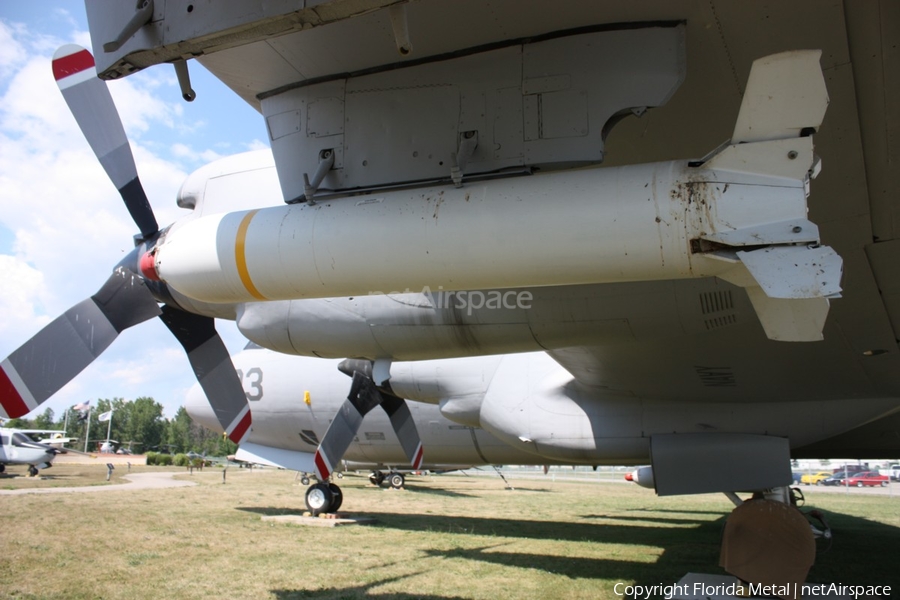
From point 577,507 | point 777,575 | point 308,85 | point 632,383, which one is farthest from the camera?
point 577,507

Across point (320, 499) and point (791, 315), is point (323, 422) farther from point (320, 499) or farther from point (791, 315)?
point (791, 315)

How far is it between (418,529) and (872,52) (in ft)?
34.0

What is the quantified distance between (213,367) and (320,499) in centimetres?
728

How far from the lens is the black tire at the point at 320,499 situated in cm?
1263

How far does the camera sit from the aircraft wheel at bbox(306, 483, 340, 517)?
12.6 meters

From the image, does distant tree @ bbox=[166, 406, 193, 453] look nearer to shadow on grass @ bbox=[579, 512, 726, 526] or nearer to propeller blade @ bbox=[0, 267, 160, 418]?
shadow on grass @ bbox=[579, 512, 726, 526]

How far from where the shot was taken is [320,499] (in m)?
12.7

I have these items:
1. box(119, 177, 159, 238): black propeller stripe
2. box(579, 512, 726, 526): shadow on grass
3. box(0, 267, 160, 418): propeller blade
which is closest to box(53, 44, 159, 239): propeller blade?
box(119, 177, 159, 238): black propeller stripe

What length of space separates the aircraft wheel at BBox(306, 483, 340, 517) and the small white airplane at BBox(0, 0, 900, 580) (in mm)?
8103

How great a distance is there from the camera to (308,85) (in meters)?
3.72

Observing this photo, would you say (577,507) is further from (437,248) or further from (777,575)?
(437,248)

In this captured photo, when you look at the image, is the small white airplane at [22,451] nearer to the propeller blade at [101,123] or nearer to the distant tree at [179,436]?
the propeller blade at [101,123]

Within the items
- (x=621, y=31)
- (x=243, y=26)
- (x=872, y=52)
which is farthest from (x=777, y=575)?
(x=243, y=26)

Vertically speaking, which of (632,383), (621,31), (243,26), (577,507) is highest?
(621,31)
